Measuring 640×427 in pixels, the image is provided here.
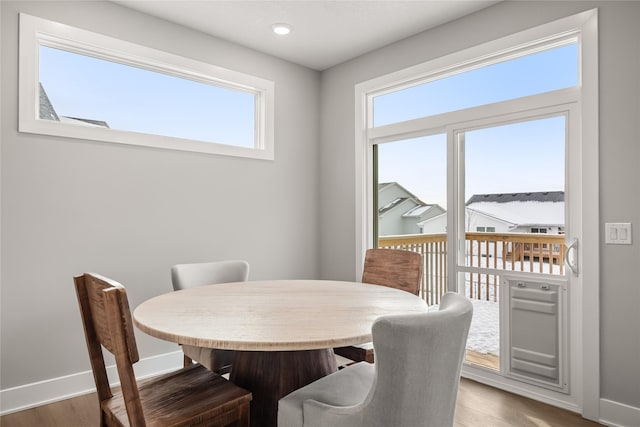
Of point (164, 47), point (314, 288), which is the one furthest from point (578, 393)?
point (164, 47)

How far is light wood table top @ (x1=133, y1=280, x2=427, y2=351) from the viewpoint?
1251mm

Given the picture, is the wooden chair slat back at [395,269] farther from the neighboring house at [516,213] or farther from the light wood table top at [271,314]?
the neighboring house at [516,213]

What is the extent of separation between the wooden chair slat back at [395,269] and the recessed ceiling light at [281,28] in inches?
72.8

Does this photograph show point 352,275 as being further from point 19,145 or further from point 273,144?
point 19,145

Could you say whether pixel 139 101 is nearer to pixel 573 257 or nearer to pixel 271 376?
pixel 271 376

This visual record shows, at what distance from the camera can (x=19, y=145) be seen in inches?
93.1

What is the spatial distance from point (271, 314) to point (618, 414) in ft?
6.72

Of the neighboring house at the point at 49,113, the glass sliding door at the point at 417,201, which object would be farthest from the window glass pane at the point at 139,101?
the glass sliding door at the point at 417,201

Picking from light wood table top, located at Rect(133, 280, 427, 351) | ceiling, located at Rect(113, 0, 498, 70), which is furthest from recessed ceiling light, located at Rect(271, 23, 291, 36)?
light wood table top, located at Rect(133, 280, 427, 351)

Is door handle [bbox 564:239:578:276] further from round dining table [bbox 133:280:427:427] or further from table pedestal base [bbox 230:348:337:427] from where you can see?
table pedestal base [bbox 230:348:337:427]

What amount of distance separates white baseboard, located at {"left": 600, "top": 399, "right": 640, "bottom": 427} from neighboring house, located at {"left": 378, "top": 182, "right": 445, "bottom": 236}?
5.09 feet

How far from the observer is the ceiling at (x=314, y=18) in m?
2.72

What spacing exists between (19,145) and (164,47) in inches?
48.1

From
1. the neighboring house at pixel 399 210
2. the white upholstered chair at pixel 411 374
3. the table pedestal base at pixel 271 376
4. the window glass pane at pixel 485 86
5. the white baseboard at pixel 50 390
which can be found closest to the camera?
the white upholstered chair at pixel 411 374
